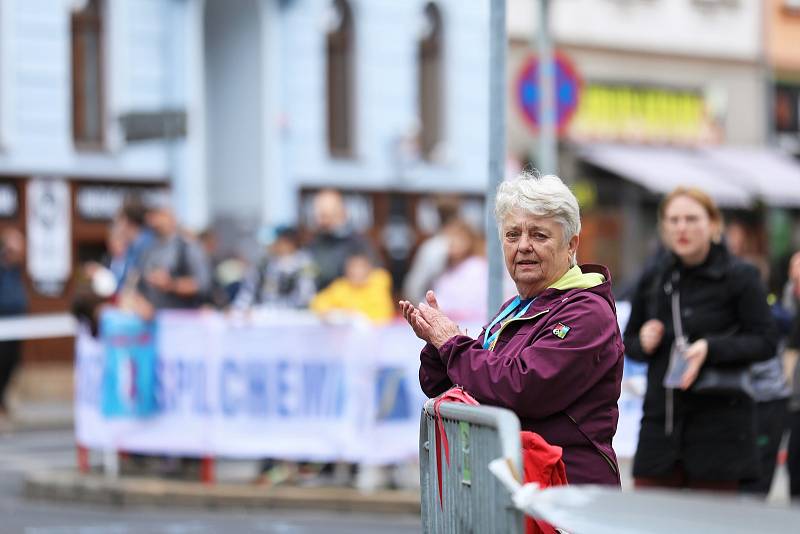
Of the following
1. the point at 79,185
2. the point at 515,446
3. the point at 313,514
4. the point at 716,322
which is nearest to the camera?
the point at 515,446

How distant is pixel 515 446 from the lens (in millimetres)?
4312

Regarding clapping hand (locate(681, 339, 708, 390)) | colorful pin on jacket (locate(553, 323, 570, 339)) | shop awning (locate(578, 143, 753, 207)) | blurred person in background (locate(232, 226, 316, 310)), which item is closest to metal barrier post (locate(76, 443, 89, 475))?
blurred person in background (locate(232, 226, 316, 310))

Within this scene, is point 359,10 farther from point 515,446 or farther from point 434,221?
point 515,446

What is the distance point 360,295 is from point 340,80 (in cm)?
1435

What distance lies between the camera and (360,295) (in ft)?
44.3

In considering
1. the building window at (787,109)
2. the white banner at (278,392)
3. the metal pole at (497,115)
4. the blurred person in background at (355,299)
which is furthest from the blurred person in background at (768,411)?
the building window at (787,109)

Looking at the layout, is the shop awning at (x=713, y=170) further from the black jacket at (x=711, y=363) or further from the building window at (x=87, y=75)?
the black jacket at (x=711, y=363)

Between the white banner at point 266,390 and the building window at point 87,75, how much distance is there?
1068cm

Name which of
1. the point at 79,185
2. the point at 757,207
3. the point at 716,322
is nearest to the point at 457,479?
the point at 716,322

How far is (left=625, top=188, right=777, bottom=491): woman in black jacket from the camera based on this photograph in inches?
301

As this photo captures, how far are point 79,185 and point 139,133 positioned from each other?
22.3 ft

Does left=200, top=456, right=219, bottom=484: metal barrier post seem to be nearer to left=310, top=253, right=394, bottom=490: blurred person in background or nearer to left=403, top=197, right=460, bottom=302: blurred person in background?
left=310, top=253, right=394, bottom=490: blurred person in background

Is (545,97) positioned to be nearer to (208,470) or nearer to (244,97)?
(208,470)

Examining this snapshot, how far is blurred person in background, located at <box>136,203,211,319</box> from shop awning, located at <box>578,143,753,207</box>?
15249mm
